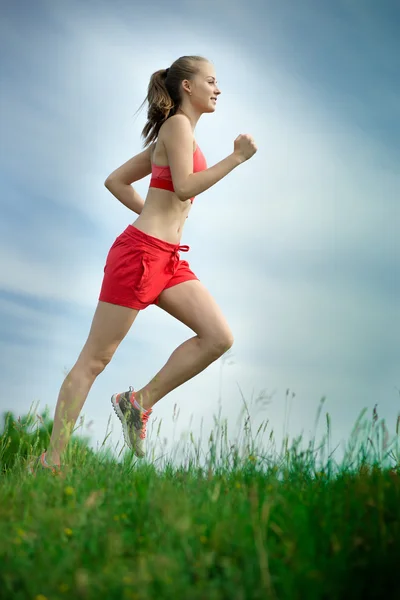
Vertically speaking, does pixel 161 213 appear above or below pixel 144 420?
above

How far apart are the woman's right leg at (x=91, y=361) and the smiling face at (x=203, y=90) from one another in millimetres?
1345

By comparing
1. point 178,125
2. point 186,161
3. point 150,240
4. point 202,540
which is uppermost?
point 178,125

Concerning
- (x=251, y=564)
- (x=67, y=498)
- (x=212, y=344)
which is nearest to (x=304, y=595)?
(x=251, y=564)

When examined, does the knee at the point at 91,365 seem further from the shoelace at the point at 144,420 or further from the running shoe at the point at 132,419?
the shoelace at the point at 144,420

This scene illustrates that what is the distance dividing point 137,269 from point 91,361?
0.63 m

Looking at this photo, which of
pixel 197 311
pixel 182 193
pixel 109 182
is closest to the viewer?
pixel 182 193

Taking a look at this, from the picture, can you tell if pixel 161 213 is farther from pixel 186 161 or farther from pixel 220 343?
pixel 220 343

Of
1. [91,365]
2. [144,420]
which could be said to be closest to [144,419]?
[144,420]

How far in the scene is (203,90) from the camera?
14.6 feet

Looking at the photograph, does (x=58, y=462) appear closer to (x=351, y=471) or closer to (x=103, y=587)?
(x=351, y=471)

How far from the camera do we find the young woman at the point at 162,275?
4.27 metres

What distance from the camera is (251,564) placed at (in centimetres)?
224

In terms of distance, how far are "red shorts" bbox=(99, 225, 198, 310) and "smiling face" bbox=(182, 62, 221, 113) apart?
0.88m

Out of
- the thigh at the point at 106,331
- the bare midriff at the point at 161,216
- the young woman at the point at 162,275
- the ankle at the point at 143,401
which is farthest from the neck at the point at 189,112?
the ankle at the point at 143,401
